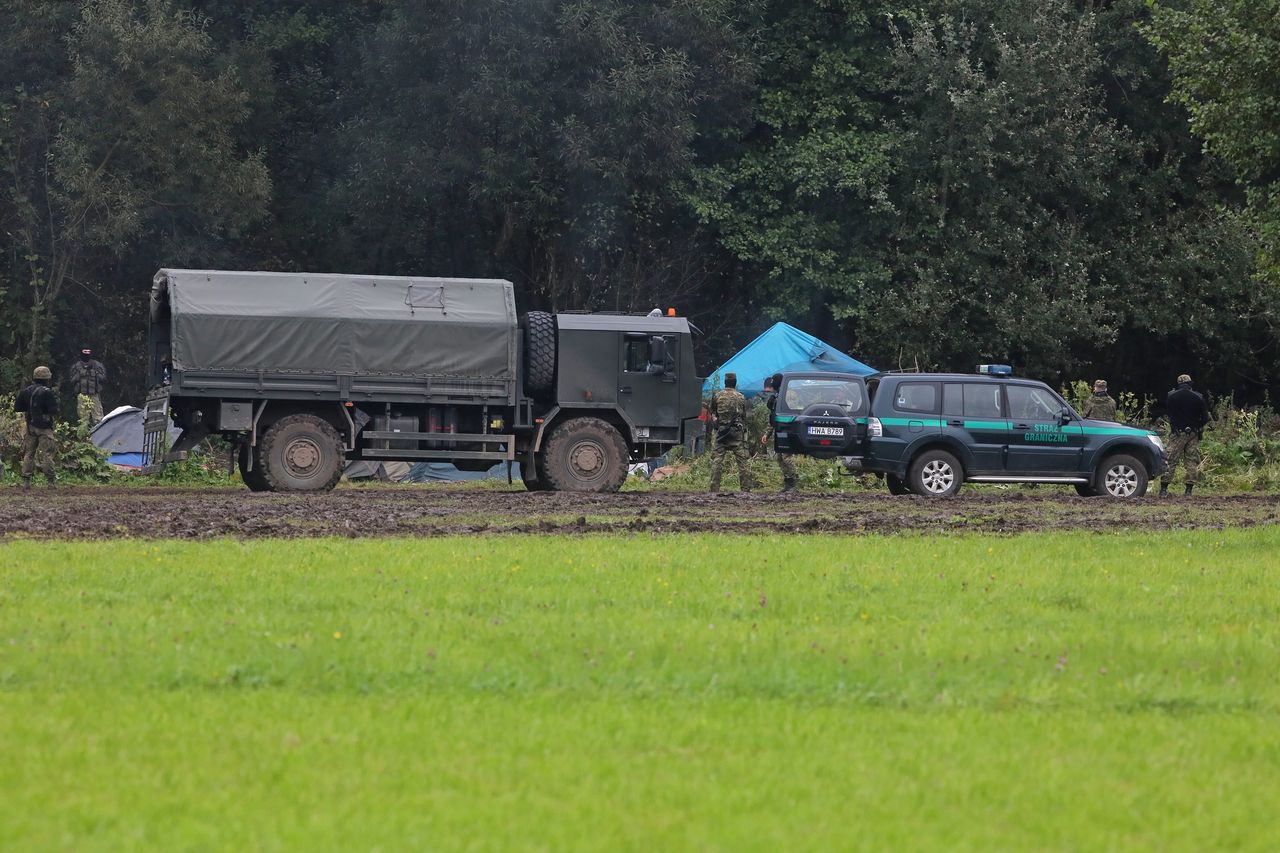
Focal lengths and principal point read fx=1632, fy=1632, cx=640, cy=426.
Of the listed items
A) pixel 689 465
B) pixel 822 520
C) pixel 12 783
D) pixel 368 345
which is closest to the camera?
pixel 12 783

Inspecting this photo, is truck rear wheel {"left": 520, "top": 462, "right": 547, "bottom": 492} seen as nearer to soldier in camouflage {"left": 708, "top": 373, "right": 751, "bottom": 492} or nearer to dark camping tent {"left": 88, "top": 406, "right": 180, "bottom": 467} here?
soldier in camouflage {"left": 708, "top": 373, "right": 751, "bottom": 492}

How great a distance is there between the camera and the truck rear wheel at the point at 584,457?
24.5 meters

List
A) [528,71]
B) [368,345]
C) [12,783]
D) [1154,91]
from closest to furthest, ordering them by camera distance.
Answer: [12,783] < [368,345] < [528,71] < [1154,91]

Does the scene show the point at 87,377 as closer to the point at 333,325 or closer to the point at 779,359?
the point at 333,325

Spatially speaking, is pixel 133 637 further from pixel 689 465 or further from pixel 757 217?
pixel 757 217

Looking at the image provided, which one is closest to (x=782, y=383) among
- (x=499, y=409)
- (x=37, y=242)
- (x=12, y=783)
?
(x=499, y=409)

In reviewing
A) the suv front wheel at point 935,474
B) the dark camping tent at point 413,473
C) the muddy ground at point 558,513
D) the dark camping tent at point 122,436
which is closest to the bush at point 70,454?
the dark camping tent at point 122,436

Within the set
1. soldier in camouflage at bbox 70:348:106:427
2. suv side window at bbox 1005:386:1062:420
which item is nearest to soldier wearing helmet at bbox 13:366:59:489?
soldier in camouflage at bbox 70:348:106:427

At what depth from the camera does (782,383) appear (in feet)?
82.4

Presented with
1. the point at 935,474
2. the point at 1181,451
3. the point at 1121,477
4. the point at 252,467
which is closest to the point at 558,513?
the point at 252,467

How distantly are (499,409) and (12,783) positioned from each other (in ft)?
59.9

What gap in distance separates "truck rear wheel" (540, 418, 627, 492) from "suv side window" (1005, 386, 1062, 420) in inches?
230

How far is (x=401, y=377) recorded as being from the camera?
23734 millimetres

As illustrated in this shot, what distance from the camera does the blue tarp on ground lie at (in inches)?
1324
